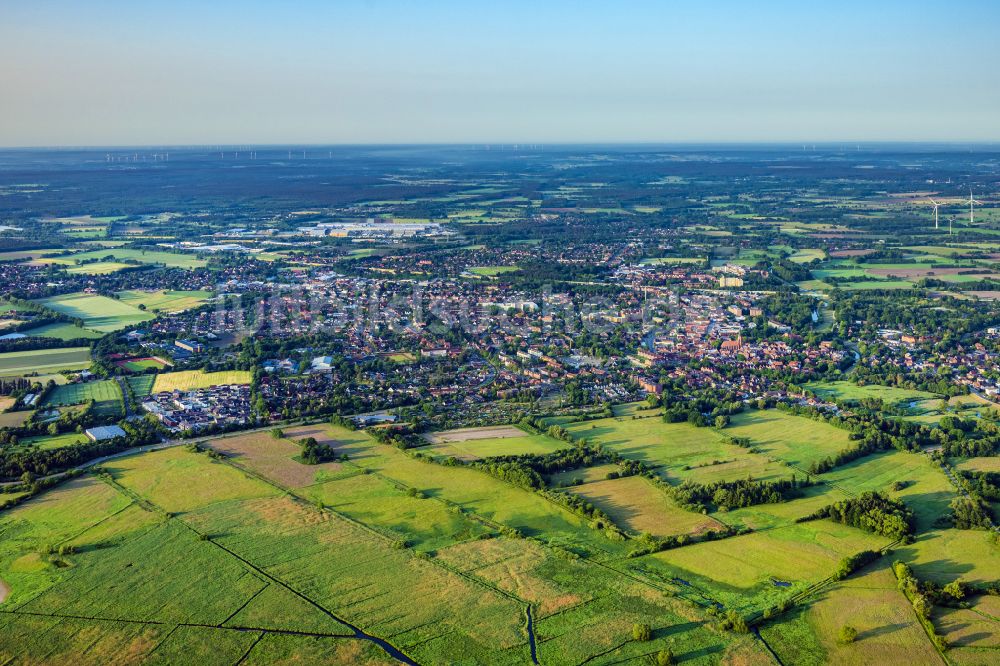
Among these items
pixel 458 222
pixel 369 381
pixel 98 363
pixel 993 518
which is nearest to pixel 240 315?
pixel 98 363

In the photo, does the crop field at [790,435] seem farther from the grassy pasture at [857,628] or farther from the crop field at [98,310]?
the crop field at [98,310]

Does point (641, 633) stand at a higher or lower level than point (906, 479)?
lower

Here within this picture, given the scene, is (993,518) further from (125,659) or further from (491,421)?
(125,659)

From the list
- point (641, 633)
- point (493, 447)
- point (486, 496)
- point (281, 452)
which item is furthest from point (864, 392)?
point (281, 452)

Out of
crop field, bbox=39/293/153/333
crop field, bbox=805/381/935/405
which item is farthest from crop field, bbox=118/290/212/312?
crop field, bbox=805/381/935/405

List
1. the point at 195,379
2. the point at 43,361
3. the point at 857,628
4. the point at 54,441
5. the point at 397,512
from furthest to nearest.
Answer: the point at 43,361, the point at 195,379, the point at 54,441, the point at 397,512, the point at 857,628

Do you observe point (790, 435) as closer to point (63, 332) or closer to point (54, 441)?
point (54, 441)

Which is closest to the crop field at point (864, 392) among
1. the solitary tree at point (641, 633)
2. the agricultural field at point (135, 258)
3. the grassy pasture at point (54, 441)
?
the solitary tree at point (641, 633)
